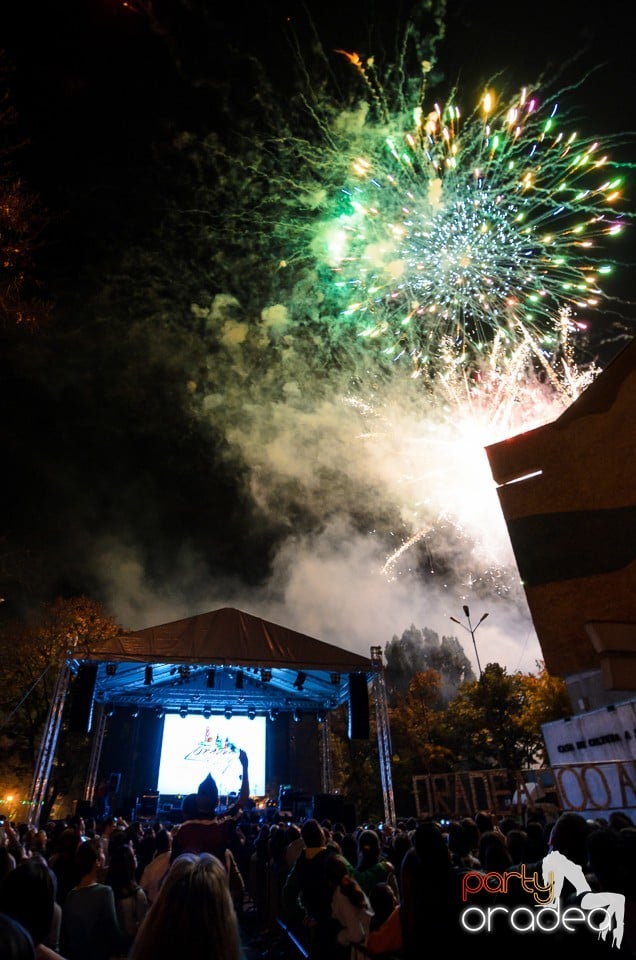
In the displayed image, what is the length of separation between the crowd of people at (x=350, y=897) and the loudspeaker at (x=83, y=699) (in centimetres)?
922

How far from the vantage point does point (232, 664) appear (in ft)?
45.0

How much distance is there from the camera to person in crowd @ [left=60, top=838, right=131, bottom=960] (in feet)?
10.9

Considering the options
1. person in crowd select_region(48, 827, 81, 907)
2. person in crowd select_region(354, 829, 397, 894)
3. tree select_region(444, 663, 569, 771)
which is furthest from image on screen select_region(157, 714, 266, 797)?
tree select_region(444, 663, 569, 771)

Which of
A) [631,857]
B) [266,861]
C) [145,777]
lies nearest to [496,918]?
[631,857]

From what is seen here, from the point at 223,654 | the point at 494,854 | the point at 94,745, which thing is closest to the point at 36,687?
the point at 94,745

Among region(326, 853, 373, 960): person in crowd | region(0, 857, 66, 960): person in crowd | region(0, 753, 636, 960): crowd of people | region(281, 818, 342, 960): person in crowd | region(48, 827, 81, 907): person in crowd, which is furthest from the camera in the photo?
region(48, 827, 81, 907): person in crowd

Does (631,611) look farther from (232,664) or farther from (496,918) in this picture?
(232,664)

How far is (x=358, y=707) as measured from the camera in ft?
46.8

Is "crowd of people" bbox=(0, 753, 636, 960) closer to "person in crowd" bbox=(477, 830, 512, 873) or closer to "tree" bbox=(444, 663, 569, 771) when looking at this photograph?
"person in crowd" bbox=(477, 830, 512, 873)

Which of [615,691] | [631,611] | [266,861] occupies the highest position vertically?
[631,611]

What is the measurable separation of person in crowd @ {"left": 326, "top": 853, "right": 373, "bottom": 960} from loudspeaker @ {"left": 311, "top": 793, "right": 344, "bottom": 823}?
7.96 metres

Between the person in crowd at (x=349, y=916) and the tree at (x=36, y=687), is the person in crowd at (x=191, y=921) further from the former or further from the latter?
the tree at (x=36, y=687)

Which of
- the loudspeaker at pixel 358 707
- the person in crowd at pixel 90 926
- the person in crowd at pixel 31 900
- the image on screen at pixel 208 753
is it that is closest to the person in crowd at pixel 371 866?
the person in crowd at pixel 90 926

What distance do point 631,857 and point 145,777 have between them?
68.8ft
